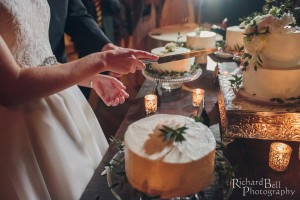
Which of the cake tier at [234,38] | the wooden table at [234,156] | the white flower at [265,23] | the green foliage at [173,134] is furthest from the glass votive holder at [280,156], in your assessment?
the cake tier at [234,38]

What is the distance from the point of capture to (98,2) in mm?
2736

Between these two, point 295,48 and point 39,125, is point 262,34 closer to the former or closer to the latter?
point 295,48

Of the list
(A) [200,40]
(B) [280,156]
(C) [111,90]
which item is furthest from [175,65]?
(B) [280,156]

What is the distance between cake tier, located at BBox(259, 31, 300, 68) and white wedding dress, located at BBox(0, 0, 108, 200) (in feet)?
2.72

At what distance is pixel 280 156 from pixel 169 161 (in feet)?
2.00

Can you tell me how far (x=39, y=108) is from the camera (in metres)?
1.13

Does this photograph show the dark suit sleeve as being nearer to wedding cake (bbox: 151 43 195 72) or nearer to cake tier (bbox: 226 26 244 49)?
wedding cake (bbox: 151 43 195 72)

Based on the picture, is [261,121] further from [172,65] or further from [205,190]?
[172,65]

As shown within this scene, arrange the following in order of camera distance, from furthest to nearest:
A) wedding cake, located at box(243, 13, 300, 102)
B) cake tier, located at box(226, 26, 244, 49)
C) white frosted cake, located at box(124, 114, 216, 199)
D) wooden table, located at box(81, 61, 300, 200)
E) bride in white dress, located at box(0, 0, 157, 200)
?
cake tier, located at box(226, 26, 244, 49), wedding cake, located at box(243, 13, 300, 102), wooden table, located at box(81, 61, 300, 200), bride in white dress, located at box(0, 0, 157, 200), white frosted cake, located at box(124, 114, 216, 199)

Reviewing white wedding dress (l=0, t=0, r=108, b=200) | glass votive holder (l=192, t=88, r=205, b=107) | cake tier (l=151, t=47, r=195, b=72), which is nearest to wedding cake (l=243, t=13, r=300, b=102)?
glass votive holder (l=192, t=88, r=205, b=107)

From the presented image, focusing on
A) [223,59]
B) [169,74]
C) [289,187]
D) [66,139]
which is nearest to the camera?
[289,187]

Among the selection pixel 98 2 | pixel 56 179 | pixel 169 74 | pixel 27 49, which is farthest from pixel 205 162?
pixel 98 2

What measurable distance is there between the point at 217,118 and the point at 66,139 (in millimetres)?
737

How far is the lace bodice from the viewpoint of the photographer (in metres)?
0.99
